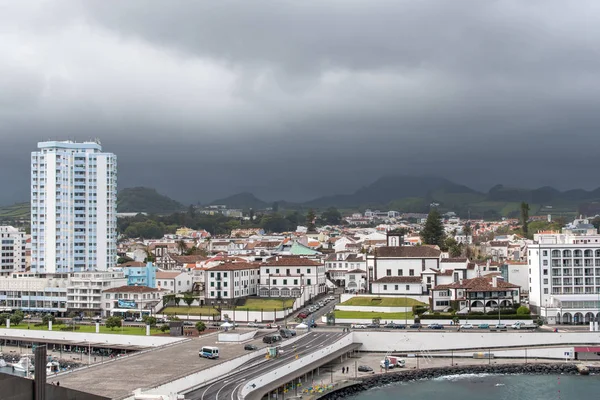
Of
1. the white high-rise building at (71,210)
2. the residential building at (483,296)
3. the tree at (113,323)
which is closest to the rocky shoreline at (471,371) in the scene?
the residential building at (483,296)

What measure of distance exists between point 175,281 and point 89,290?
11.1 m

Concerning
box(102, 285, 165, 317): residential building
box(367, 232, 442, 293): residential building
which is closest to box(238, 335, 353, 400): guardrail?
box(367, 232, 442, 293): residential building

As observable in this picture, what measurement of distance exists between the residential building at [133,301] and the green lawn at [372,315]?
24.3 meters

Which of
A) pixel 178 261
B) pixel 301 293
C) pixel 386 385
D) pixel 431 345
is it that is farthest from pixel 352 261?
pixel 386 385

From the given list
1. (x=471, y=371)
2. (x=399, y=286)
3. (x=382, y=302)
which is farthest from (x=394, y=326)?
(x=471, y=371)

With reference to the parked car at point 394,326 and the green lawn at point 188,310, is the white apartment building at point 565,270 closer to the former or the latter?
the parked car at point 394,326

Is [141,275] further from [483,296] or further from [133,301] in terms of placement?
[483,296]

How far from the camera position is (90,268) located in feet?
370

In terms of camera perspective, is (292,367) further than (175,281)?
No

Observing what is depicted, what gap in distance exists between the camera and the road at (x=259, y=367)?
47.2 m

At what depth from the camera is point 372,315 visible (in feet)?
273

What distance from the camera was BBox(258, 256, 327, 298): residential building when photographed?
316 ft

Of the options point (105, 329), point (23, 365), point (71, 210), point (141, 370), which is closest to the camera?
point (141, 370)

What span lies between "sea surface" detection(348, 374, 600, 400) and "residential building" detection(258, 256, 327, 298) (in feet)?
111
